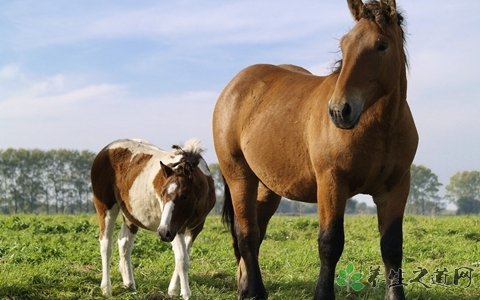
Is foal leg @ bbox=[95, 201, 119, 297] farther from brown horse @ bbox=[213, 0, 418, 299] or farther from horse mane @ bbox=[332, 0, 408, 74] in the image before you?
horse mane @ bbox=[332, 0, 408, 74]

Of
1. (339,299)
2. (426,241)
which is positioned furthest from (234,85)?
(426,241)

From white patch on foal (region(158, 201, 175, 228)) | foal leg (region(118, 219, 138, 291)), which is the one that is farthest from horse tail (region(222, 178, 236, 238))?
foal leg (region(118, 219, 138, 291))

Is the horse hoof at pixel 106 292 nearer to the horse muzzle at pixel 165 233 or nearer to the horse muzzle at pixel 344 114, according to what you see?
the horse muzzle at pixel 165 233

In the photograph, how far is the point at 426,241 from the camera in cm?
1101

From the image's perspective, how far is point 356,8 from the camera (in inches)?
181

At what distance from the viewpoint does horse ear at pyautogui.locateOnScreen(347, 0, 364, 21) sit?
4543 millimetres

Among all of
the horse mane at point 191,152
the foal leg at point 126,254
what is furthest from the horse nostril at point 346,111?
the foal leg at point 126,254

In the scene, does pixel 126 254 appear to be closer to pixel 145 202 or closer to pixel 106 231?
pixel 106 231

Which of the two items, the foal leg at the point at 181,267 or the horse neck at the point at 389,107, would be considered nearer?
the horse neck at the point at 389,107

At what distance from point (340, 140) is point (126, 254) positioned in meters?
4.15

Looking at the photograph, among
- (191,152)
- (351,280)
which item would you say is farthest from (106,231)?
(351,280)

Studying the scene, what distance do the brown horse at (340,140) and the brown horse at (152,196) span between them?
102 centimetres

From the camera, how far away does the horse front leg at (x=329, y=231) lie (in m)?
4.47

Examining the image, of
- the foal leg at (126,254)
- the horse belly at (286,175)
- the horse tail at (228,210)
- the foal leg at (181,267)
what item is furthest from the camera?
the foal leg at (126,254)
